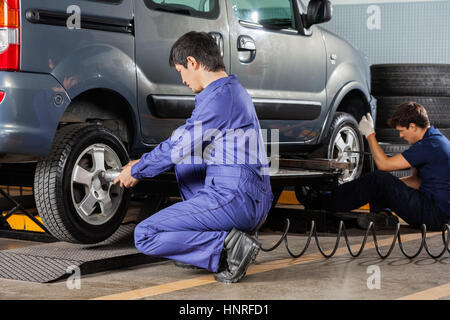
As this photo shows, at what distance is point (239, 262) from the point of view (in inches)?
135

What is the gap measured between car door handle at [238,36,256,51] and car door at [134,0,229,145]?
30cm

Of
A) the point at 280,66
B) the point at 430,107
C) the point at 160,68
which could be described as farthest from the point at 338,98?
the point at 160,68

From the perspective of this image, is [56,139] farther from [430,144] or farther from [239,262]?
[430,144]

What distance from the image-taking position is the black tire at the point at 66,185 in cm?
373

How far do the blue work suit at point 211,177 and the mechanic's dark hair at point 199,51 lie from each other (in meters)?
0.10

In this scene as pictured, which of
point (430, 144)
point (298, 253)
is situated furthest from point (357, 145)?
point (298, 253)

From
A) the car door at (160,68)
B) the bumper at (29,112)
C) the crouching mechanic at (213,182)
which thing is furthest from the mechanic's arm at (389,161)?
the bumper at (29,112)

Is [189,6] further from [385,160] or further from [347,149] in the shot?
[347,149]

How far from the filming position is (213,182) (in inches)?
141

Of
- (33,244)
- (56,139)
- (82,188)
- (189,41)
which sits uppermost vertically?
(189,41)

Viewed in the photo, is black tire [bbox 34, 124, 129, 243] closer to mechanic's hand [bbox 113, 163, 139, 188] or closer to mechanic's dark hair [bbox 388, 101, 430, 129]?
mechanic's hand [bbox 113, 163, 139, 188]

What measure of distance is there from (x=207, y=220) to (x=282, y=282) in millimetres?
470

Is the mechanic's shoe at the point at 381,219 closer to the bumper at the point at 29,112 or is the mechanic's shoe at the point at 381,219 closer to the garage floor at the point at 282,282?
the garage floor at the point at 282,282
